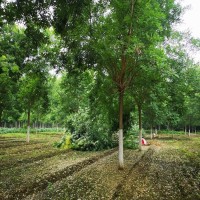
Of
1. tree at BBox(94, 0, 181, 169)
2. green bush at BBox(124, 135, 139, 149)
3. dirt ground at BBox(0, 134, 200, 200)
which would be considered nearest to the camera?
dirt ground at BBox(0, 134, 200, 200)

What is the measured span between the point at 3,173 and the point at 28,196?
4.78 meters

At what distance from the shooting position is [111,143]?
27688mm

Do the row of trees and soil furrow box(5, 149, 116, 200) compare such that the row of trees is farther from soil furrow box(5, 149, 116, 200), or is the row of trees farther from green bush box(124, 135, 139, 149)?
green bush box(124, 135, 139, 149)

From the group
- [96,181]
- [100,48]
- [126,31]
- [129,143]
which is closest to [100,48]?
[100,48]

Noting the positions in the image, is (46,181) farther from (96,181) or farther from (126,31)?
(126,31)

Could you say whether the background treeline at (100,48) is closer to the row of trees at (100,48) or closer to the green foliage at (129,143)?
the row of trees at (100,48)

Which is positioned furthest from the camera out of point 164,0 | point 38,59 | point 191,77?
point 191,77

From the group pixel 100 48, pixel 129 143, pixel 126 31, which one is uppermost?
pixel 126 31

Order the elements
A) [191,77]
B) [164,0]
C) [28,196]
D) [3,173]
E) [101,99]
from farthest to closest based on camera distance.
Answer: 1. [191,77]
2. [164,0]
3. [101,99]
4. [3,173]
5. [28,196]

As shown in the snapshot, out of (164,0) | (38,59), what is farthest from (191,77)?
(38,59)

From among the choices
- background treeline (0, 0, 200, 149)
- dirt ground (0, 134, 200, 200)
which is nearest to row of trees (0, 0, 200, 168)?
background treeline (0, 0, 200, 149)

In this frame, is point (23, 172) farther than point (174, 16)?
No

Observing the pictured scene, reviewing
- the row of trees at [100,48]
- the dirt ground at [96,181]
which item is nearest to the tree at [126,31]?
the row of trees at [100,48]

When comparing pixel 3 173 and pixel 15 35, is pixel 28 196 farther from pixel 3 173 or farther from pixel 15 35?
pixel 15 35
